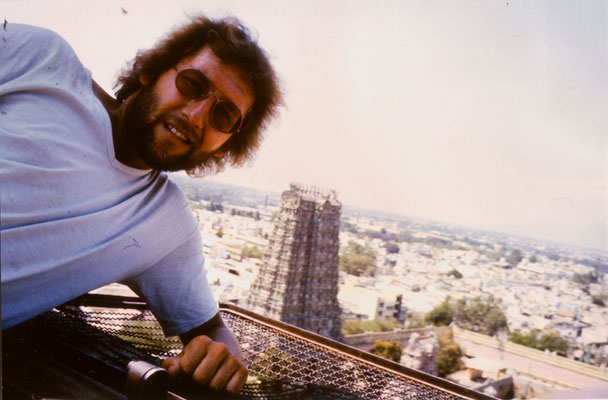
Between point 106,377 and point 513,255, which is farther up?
point 106,377

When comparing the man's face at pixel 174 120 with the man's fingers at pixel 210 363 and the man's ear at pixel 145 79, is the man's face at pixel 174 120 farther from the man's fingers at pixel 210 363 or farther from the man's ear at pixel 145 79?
the man's fingers at pixel 210 363

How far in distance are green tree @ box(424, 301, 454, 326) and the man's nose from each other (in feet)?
81.3

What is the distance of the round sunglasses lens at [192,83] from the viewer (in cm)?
108

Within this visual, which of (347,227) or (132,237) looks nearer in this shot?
(132,237)

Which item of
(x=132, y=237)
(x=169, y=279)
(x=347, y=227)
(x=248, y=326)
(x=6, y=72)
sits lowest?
(x=347, y=227)

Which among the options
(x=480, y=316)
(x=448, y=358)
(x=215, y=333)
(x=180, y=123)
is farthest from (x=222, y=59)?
(x=480, y=316)

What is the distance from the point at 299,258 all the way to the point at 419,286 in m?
17.8

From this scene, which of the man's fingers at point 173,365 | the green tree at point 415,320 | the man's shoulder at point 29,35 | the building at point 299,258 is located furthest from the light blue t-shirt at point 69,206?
the green tree at point 415,320

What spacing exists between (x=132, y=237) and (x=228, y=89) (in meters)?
0.45

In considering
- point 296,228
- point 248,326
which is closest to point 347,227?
point 296,228

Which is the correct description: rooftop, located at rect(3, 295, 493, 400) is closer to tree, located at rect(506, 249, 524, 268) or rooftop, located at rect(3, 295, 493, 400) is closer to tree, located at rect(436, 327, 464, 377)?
tree, located at rect(436, 327, 464, 377)

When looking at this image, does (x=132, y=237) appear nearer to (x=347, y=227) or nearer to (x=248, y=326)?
(x=248, y=326)

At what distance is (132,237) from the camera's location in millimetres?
935

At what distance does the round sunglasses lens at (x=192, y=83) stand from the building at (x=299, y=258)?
42.8ft
